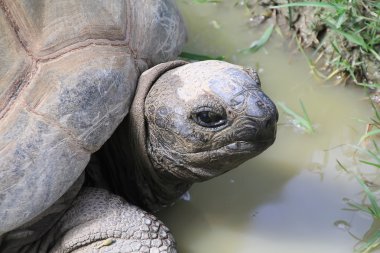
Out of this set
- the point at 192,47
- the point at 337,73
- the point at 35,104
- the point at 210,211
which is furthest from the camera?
the point at 192,47

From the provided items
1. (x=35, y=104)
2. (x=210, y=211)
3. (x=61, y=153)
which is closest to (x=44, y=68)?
(x=35, y=104)

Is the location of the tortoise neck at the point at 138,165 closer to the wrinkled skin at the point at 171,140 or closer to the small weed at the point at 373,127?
the wrinkled skin at the point at 171,140

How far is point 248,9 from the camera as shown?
4.68 meters

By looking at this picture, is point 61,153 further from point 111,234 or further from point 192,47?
point 192,47

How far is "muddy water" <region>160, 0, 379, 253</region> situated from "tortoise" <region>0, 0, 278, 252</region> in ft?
1.23

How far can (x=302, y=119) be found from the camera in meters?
3.86

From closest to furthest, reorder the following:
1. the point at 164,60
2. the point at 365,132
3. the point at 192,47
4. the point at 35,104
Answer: the point at 35,104, the point at 164,60, the point at 365,132, the point at 192,47

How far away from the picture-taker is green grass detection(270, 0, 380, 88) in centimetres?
400

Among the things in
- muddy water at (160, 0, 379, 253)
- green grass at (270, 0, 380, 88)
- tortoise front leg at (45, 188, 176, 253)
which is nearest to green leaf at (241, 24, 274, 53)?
muddy water at (160, 0, 379, 253)

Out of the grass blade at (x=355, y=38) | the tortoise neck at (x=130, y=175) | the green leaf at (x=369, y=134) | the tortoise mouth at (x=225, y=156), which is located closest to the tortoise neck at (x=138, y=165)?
the tortoise neck at (x=130, y=175)

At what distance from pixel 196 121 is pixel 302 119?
1.14 meters

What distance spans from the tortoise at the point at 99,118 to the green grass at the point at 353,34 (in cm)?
121

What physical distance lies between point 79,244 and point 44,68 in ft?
2.43

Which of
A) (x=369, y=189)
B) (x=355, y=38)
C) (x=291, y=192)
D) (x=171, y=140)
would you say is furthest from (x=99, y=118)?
(x=355, y=38)
